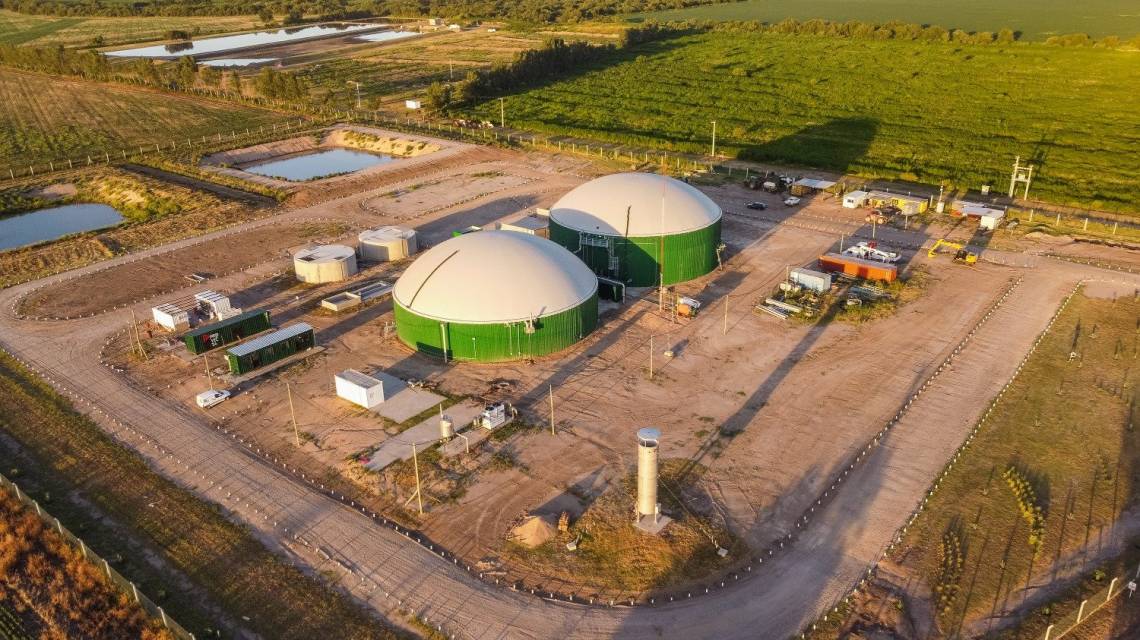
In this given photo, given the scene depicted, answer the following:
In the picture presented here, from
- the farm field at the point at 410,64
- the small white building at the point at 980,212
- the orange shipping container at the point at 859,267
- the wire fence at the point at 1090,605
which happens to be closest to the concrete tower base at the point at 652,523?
the wire fence at the point at 1090,605

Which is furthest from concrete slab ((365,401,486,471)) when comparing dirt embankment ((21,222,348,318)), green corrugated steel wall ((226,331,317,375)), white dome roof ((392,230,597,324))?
dirt embankment ((21,222,348,318))

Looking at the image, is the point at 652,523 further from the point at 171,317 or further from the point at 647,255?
the point at 171,317

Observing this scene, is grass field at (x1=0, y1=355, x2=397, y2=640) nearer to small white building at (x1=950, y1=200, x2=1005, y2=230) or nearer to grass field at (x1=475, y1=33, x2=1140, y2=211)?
small white building at (x1=950, y1=200, x2=1005, y2=230)

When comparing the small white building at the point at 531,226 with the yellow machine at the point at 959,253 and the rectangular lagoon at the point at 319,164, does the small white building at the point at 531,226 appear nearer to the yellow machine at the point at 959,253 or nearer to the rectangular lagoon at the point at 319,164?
the yellow machine at the point at 959,253

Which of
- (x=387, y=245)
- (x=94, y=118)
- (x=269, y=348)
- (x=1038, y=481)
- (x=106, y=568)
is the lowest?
(x=1038, y=481)

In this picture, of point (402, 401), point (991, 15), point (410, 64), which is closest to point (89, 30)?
point (410, 64)

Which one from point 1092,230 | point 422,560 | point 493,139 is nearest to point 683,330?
point 422,560
